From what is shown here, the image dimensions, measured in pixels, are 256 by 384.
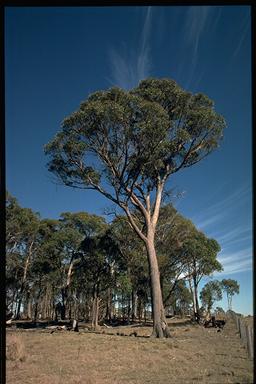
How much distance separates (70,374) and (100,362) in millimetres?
1914

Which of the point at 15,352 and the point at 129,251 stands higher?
the point at 129,251

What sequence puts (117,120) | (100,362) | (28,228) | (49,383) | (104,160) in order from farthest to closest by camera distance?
(28,228)
(104,160)
(117,120)
(100,362)
(49,383)

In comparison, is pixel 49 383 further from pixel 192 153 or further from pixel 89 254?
pixel 89 254

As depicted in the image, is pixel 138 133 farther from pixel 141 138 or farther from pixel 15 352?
pixel 15 352

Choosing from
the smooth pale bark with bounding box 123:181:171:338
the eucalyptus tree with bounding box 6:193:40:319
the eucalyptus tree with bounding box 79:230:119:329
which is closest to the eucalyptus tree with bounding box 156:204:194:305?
the eucalyptus tree with bounding box 79:230:119:329

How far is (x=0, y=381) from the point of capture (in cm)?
427

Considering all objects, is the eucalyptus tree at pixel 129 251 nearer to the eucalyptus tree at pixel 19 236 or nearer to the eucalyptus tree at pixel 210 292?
the eucalyptus tree at pixel 19 236

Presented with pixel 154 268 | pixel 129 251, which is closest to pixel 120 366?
pixel 154 268

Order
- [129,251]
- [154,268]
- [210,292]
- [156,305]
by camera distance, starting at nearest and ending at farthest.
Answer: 1. [156,305]
2. [154,268]
3. [129,251]
4. [210,292]

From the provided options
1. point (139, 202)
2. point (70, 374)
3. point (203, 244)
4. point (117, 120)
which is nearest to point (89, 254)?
point (203, 244)

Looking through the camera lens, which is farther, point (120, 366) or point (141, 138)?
point (141, 138)

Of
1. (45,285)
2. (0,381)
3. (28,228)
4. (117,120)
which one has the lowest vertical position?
(45,285)

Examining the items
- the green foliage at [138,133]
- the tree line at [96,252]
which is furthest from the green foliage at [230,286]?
the green foliage at [138,133]

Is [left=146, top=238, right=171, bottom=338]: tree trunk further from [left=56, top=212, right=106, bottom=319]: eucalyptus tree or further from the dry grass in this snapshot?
[left=56, top=212, right=106, bottom=319]: eucalyptus tree
